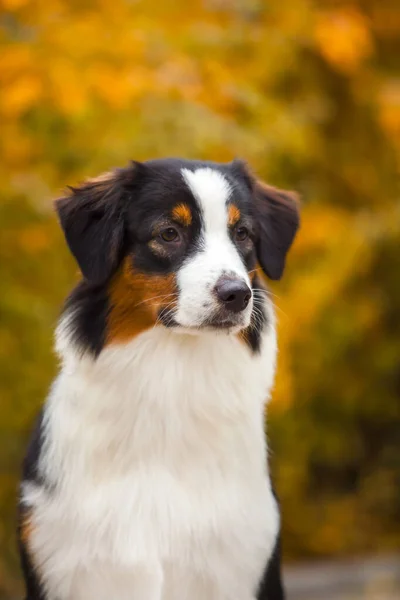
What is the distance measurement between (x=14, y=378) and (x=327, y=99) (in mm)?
4041

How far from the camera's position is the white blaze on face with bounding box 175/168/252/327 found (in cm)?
343

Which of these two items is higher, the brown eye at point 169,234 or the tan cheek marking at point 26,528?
the brown eye at point 169,234

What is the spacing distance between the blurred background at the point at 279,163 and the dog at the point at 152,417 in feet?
5.88

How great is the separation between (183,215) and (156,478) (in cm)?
98

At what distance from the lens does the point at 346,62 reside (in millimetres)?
7488

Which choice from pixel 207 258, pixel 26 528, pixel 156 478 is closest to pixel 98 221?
pixel 207 258

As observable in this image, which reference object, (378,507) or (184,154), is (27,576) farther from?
(378,507)

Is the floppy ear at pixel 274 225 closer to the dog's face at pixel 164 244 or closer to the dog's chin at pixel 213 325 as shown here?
the dog's face at pixel 164 244

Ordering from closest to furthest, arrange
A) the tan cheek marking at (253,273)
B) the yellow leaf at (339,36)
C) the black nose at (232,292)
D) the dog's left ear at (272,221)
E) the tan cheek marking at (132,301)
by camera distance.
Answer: the black nose at (232,292) < the tan cheek marking at (132,301) < the tan cheek marking at (253,273) < the dog's left ear at (272,221) < the yellow leaf at (339,36)

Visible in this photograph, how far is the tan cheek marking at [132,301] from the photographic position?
3578 mm

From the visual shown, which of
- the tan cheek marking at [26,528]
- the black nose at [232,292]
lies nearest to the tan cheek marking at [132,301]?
the black nose at [232,292]

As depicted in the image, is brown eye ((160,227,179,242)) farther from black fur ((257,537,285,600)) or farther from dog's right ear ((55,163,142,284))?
black fur ((257,537,285,600))

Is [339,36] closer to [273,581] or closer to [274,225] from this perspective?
[274,225]

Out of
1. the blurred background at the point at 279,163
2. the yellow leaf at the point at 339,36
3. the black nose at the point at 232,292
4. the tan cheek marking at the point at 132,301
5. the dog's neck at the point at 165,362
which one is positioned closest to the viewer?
the black nose at the point at 232,292
